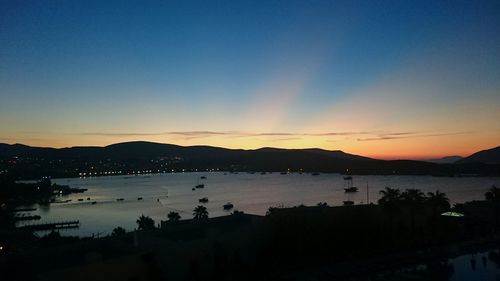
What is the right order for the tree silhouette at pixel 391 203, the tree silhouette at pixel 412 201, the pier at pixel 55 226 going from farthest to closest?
the pier at pixel 55 226
the tree silhouette at pixel 412 201
the tree silhouette at pixel 391 203

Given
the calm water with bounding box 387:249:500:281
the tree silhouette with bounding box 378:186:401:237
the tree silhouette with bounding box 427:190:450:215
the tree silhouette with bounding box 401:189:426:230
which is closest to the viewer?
the calm water with bounding box 387:249:500:281

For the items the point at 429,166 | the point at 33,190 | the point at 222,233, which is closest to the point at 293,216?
the point at 222,233

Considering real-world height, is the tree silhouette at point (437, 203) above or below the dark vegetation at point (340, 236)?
above

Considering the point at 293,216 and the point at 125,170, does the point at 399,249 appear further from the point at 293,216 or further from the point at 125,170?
the point at 125,170

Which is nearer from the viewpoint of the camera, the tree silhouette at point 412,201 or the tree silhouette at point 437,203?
the tree silhouette at point 412,201

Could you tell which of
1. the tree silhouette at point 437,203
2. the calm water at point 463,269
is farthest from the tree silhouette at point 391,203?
the calm water at point 463,269

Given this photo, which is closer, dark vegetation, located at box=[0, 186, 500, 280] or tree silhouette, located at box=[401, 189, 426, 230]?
dark vegetation, located at box=[0, 186, 500, 280]

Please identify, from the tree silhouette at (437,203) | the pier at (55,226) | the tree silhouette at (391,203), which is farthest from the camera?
the pier at (55,226)

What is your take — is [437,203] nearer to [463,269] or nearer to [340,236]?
[463,269]

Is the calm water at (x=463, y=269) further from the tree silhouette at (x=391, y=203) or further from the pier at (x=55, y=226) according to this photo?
the pier at (x=55, y=226)

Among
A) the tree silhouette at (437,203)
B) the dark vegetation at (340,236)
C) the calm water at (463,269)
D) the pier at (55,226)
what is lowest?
the pier at (55,226)

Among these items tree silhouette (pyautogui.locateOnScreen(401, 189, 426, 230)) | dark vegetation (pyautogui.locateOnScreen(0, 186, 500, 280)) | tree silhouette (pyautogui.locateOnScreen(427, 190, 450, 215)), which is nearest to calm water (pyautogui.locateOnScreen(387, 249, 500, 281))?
dark vegetation (pyautogui.locateOnScreen(0, 186, 500, 280))

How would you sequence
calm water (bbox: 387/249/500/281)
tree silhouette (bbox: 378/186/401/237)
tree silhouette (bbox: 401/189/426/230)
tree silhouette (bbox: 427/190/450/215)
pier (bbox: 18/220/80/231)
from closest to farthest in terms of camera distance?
calm water (bbox: 387/249/500/281) < tree silhouette (bbox: 378/186/401/237) < tree silhouette (bbox: 401/189/426/230) < tree silhouette (bbox: 427/190/450/215) < pier (bbox: 18/220/80/231)

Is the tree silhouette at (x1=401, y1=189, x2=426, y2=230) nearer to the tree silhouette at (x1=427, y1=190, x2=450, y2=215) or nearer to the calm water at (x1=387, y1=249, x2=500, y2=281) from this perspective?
the tree silhouette at (x1=427, y1=190, x2=450, y2=215)
